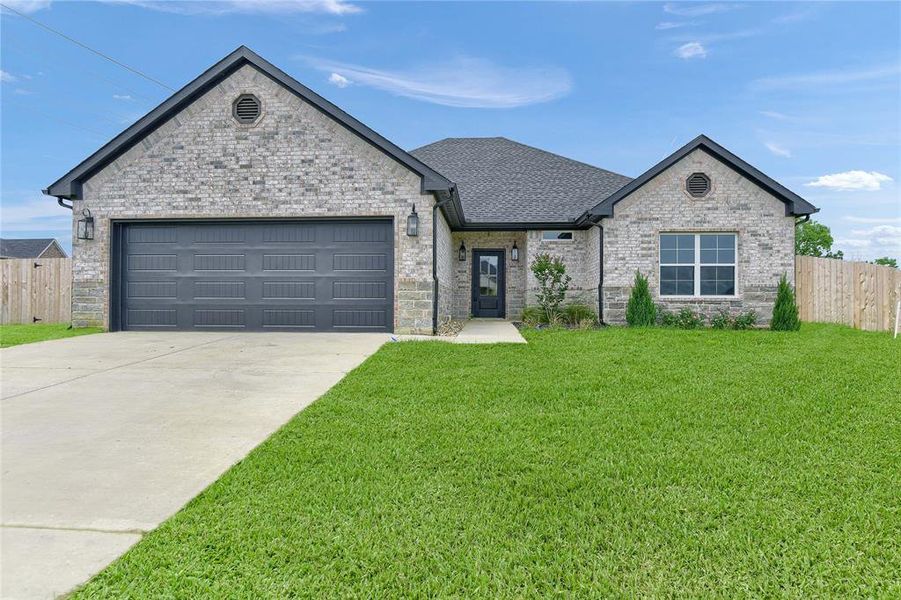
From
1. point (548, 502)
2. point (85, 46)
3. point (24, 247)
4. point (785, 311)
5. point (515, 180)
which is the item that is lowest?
point (548, 502)

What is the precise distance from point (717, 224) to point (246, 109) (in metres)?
12.0

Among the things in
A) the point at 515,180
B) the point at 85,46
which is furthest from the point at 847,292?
the point at 85,46

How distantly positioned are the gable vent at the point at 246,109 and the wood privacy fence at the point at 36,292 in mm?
6917

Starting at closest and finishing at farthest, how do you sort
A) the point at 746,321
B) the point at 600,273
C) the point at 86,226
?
the point at 86,226, the point at 746,321, the point at 600,273

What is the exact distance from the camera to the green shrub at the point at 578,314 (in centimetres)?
Answer: 1295

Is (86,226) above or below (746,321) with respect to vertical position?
above

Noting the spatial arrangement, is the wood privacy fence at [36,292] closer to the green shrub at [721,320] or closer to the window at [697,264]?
the window at [697,264]

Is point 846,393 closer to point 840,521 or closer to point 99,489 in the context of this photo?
point 840,521

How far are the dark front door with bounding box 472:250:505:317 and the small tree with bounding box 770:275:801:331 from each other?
746cm

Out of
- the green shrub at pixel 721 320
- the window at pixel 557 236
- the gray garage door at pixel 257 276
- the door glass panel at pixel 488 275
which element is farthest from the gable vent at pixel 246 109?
the green shrub at pixel 721 320

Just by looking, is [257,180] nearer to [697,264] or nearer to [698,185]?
[698,185]

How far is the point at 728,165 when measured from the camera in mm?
12094

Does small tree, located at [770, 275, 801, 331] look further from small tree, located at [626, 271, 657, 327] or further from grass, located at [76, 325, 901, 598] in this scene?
grass, located at [76, 325, 901, 598]

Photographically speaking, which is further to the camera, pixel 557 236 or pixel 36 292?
pixel 557 236
